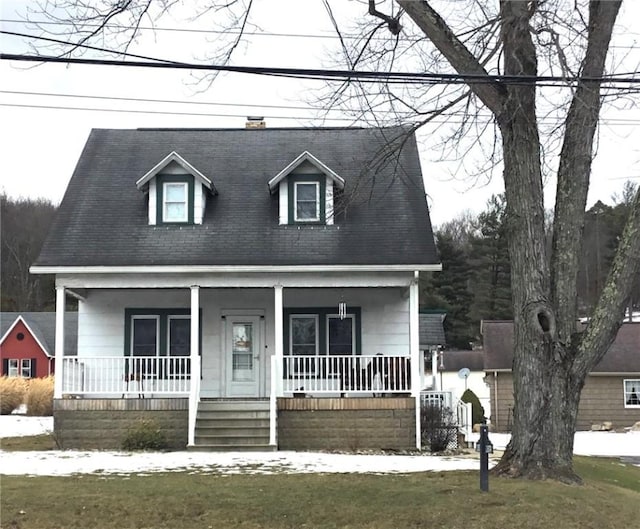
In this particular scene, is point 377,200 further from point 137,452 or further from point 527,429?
point 527,429

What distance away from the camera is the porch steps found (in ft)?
50.9

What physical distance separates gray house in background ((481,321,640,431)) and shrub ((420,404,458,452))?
1493cm

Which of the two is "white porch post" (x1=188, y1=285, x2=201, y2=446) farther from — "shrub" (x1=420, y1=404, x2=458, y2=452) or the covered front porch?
"shrub" (x1=420, y1=404, x2=458, y2=452)

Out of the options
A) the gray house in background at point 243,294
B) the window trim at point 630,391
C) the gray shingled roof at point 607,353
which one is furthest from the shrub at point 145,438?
the window trim at point 630,391

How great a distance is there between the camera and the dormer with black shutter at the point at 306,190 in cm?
1795

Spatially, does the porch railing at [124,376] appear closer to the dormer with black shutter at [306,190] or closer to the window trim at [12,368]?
the dormer with black shutter at [306,190]

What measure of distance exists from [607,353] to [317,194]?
17.8 m

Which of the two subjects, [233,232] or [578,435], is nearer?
[233,232]

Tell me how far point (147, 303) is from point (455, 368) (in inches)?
1102

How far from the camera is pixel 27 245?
195 feet

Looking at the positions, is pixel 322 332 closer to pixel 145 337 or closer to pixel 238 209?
pixel 238 209

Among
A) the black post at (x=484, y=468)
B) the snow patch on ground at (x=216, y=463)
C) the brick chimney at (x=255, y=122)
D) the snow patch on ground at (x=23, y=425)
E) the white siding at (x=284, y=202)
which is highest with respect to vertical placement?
the brick chimney at (x=255, y=122)

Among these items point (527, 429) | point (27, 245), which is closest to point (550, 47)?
point (527, 429)

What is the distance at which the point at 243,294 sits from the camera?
1875cm
